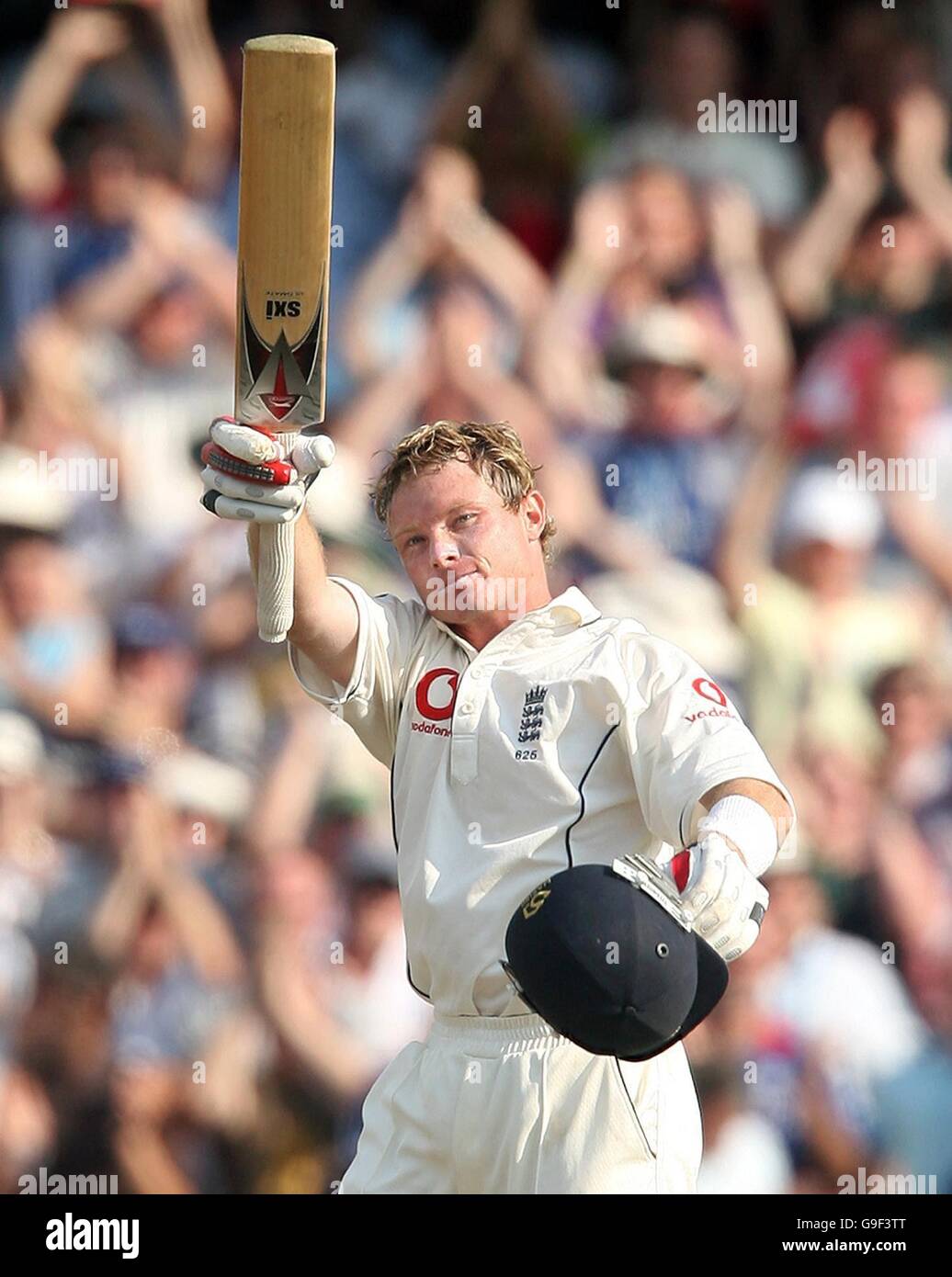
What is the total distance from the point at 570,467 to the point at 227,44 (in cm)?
167

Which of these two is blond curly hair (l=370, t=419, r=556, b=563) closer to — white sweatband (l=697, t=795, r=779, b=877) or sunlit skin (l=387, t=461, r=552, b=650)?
sunlit skin (l=387, t=461, r=552, b=650)

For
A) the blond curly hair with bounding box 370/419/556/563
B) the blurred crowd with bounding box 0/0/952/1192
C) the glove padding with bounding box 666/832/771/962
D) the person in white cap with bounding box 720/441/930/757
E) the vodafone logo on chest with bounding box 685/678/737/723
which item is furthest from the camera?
the person in white cap with bounding box 720/441/930/757

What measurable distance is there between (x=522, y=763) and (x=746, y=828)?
39cm

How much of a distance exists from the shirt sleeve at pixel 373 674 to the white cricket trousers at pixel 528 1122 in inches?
20.1

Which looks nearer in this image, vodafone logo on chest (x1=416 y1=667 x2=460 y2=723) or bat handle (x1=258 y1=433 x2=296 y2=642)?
bat handle (x1=258 y1=433 x2=296 y2=642)

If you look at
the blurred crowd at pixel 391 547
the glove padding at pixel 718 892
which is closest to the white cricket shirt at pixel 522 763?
the glove padding at pixel 718 892

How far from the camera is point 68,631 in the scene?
535 centimetres

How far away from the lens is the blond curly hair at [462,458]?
323cm

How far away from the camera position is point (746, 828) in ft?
9.00

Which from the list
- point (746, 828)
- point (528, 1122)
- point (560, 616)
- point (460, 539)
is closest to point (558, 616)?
point (560, 616)

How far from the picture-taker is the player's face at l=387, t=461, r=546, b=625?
3.14m

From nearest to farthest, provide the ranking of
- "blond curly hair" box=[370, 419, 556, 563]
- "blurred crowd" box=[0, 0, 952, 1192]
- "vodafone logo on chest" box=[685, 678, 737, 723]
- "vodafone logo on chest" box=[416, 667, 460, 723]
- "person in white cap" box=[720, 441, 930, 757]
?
"vodafone logo on chest" box=[685, 678, 737, 723] → "vodafone logo on chest" box=[416, 667, 460, 723] → "blond curly hair" box=[370, 419, 556, 563] → "blurred crowd" box=[0, 0, 952, 1192] → "person in white cap" box=[720, 441, 930, 757]

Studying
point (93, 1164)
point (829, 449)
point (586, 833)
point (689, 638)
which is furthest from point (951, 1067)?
point (586, 833)

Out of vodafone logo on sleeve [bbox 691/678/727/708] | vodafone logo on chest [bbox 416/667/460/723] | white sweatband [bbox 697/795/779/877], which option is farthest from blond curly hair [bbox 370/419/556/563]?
white sweatband [bbox 697/795/779/877]
